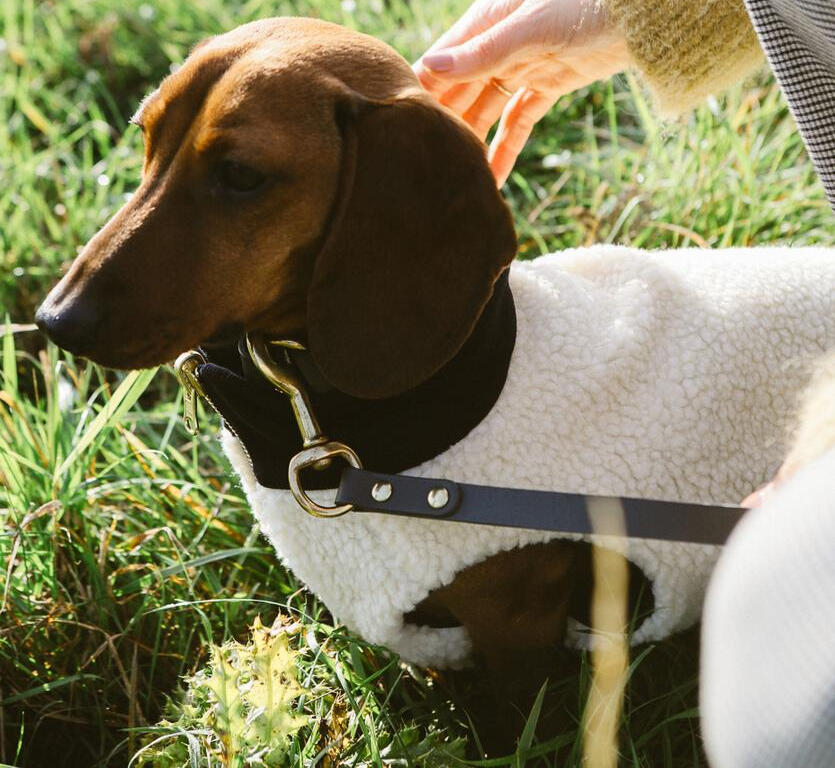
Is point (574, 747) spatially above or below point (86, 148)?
below

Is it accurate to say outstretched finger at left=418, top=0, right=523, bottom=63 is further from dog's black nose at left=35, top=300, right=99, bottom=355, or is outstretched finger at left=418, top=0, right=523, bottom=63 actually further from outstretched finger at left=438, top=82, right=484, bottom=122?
dog's black nose at left=35, top=300, right=99, bottom=355

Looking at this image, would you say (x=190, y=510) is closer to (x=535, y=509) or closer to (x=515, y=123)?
(x=535, y=509)

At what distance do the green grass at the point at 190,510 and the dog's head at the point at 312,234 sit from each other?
51cm

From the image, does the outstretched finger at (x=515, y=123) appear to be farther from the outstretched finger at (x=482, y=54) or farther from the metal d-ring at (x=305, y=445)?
the metal d-ring at (x=305, y=445)

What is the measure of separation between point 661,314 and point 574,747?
66cm

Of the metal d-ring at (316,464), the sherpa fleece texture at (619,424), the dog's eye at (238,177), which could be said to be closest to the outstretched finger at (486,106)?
the sherpa fleece texture at (619,424)

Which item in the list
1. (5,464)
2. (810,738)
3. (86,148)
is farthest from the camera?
(86,148)

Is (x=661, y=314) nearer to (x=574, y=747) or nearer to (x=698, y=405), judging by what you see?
(x=698, y=405)

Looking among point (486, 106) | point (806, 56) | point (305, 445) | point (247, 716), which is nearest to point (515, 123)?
point (486, 106)

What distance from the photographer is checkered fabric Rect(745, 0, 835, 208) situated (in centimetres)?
133

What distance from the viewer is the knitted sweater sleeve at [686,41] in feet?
5.41

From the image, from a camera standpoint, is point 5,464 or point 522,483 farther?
point 5,464

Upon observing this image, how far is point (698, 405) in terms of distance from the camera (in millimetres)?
1454

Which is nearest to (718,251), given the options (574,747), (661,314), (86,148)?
(661,314)
